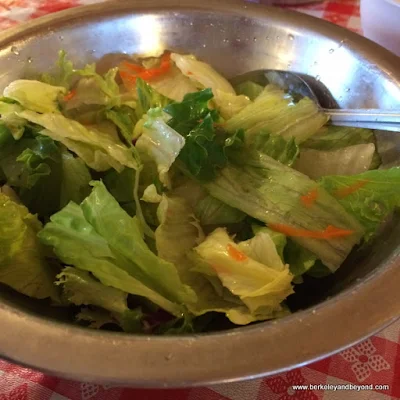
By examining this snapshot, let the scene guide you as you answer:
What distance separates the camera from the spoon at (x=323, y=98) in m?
0.88

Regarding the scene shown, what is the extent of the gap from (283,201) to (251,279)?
0.15 metres

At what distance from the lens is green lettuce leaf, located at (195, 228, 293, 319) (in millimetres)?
697

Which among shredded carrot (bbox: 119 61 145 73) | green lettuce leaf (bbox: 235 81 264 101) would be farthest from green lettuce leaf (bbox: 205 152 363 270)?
shredded carrot (bbox: 119 61 145 73)

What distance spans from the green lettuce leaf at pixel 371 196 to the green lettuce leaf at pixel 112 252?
0.96ft

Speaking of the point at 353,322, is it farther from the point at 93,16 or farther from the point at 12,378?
the point at 93,16

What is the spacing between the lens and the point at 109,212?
716 millimetres

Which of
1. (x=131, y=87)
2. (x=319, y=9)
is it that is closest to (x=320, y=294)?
(x=131, y=87)

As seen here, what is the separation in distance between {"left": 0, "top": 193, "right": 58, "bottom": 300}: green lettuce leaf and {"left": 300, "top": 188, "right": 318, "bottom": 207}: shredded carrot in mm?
406

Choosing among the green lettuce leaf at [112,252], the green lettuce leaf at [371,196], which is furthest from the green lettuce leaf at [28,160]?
the green lettuce leaf at [371,196]

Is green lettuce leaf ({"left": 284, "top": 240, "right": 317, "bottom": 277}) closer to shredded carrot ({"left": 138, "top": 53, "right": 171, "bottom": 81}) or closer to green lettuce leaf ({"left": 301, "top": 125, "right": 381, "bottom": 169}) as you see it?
green lettuce leaf ({"left": 301, "top": 125, "right": 381, "bottom": 169})

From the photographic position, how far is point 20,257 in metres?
0.73

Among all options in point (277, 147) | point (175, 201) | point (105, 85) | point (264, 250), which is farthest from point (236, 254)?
point (105, 85)

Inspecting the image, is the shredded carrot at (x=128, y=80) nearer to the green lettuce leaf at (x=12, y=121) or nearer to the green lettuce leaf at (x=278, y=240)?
the green lettuce leaf at (x=12, y=121)

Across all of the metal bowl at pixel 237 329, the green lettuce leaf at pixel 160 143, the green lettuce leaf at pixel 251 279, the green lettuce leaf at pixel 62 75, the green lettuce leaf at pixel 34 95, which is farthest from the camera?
the green lettuce leaf at pixel 62 75
